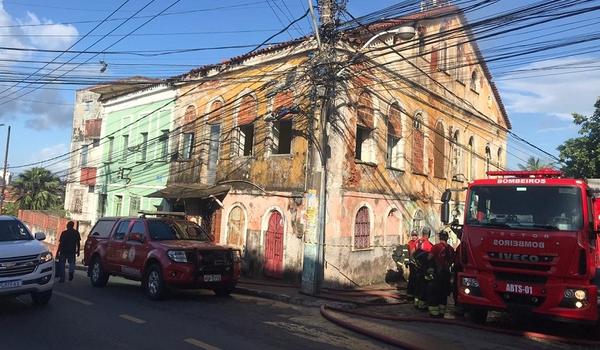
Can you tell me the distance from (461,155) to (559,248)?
1477 centimetres

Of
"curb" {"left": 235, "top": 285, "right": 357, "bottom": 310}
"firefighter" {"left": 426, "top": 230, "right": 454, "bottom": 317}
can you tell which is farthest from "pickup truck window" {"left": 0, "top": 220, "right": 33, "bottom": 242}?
"firefighter" {"left": 426, "top": 230, "right": 454, "bottom": 317}

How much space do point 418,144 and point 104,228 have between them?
11554mm

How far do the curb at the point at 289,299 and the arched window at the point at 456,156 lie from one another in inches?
477

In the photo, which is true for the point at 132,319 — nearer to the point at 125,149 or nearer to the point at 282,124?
the point at 282,124

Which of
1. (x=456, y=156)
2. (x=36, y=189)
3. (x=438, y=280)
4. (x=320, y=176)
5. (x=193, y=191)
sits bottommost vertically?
(x=438, y=280)

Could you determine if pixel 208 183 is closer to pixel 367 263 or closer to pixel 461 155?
pixel 367 263

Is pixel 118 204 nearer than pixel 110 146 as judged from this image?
Yes

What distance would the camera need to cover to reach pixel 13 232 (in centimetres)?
1016

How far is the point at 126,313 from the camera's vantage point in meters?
9.51

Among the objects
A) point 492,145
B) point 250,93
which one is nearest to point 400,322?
point 250,93

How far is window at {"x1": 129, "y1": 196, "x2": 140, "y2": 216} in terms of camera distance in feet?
76.3

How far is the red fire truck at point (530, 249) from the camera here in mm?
8562

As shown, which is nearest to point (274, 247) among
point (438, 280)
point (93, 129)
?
point (438, 280)

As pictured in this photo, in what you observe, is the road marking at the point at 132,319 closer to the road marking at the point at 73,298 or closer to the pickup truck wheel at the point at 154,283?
the road marking at the point at 73,298
